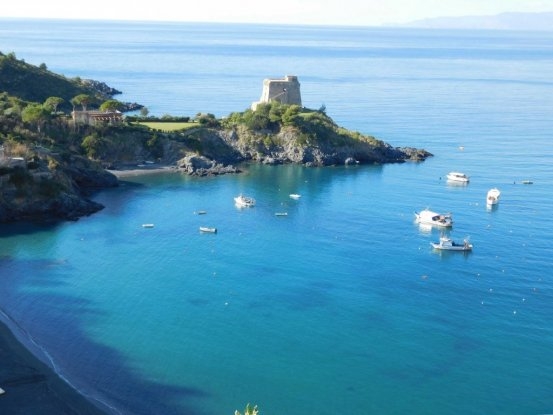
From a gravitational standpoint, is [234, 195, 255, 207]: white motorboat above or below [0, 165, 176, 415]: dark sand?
above

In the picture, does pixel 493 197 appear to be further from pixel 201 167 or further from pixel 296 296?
pixel 201 167

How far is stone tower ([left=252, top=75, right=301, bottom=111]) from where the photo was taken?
117 metres

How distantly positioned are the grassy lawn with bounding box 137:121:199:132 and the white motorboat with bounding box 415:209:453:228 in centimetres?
4668

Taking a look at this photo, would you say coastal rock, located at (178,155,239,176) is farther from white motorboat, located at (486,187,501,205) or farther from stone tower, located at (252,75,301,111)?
white motorboat, located at (486,187,501,205)

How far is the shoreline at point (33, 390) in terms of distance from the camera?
115ft

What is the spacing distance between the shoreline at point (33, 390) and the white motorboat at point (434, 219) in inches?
1632

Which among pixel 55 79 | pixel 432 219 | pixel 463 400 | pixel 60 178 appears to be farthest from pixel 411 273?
pixel 55 79

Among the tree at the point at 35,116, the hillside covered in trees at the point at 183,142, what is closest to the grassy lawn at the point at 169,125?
the hillside covered in trees at the point at 183,142

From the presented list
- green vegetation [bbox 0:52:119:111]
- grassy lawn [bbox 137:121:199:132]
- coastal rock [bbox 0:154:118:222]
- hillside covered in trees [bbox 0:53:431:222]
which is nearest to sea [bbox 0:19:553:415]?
coastal rock [bbox 0:154:118:222]

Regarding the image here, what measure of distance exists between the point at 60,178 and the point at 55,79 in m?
69.8

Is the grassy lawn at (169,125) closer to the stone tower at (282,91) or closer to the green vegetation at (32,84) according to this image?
the stone tower at (282,91)

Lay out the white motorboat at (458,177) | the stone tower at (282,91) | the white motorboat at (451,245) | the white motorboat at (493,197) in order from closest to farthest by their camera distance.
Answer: the white motorboat at (451,245) → the white motorboat at (493,197) → the white motorboat at (458,177) → the stone tower at (282,91)

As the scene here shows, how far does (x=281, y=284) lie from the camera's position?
53.9 m

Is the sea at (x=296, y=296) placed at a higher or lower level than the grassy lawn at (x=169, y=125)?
lower
